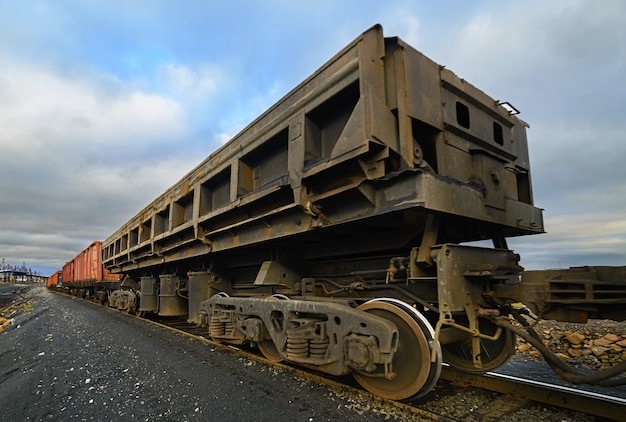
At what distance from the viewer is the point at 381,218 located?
3.25m

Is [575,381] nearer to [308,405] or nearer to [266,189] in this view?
[308,405]

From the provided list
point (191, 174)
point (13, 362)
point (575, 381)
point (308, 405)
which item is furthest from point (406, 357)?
point (13, 362)

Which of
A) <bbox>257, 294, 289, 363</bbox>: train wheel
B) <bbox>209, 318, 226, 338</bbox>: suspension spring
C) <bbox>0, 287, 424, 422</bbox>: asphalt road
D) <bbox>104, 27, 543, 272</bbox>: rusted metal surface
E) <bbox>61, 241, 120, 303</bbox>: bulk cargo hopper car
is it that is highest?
<bbox>104, 27, 543, 272</bbox>: rusted metal surface

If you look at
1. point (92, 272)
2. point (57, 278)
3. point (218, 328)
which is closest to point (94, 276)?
point (92, 272)

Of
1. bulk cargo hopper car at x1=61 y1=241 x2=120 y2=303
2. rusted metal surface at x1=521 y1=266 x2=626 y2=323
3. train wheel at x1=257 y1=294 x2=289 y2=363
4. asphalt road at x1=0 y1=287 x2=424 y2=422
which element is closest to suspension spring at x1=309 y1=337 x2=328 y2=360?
asphalt road at x1=0 y1=287 x2=424 y2=422

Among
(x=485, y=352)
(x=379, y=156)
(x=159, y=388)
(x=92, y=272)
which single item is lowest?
(x=159, y=388)

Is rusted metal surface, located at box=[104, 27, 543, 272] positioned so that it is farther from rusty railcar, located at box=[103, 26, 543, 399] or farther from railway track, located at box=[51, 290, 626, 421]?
railway track, located at box=[51, 290, 626, 421]

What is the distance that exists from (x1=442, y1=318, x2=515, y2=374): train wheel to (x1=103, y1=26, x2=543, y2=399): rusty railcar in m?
0.01

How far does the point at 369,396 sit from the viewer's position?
3.22m

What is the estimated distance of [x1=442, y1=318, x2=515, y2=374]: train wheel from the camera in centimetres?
348

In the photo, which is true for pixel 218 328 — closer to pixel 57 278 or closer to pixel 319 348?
pixel 319 348

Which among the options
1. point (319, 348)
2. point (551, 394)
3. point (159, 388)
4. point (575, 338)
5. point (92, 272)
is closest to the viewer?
point (551, 394)

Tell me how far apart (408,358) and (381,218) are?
1.19 metres

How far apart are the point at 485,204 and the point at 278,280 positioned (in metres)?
2.62
